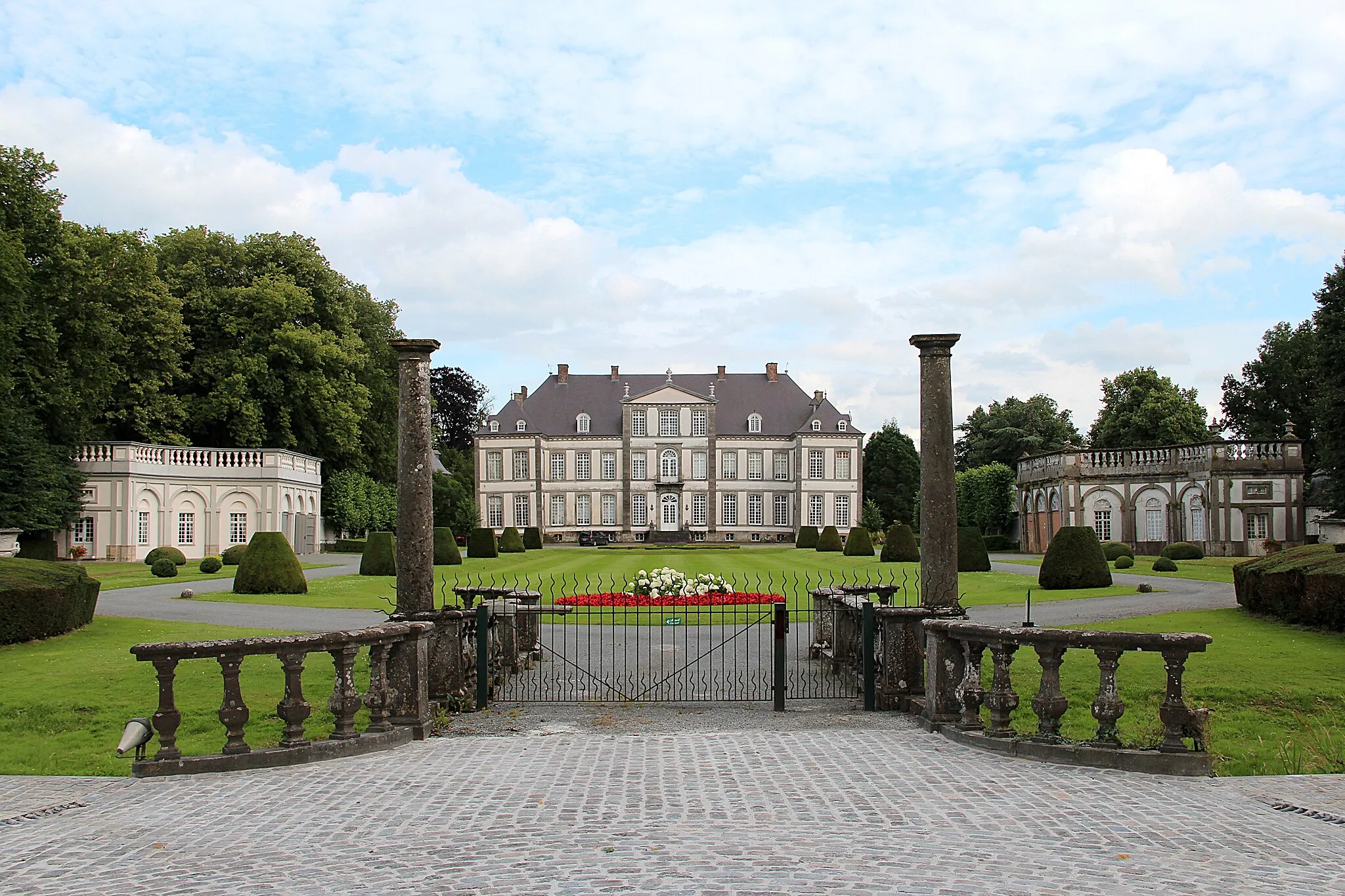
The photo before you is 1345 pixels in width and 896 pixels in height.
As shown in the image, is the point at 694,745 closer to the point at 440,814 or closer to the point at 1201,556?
the point at 440,814

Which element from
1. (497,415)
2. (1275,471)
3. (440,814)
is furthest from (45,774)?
(497,415)

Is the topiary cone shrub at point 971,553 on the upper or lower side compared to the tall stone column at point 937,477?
lower

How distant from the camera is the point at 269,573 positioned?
21922 millimetres

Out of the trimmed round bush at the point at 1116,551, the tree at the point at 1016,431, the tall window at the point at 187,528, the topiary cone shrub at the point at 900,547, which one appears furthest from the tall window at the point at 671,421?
the trimmed round bush at the point at 1116,551

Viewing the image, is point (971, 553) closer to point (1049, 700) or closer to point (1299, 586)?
point (1299, 586)

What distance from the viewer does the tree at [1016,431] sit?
211ft

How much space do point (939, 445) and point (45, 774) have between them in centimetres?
770

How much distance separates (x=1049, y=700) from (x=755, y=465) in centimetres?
6058

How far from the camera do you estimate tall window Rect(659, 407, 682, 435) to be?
6738cm

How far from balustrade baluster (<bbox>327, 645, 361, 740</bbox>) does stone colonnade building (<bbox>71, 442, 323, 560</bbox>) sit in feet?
104

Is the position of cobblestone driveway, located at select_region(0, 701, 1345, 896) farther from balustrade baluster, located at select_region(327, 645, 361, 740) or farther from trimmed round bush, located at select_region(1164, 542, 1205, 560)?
trimmed round bush, located at select_region(1164, 542, 1205, 560)

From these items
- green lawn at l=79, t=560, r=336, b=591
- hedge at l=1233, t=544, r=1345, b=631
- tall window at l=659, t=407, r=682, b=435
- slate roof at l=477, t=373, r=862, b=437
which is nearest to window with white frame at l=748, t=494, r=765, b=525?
slate roof at l=477, t=373, r=862, b=437

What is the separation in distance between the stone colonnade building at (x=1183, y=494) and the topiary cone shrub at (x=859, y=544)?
26.5 feet

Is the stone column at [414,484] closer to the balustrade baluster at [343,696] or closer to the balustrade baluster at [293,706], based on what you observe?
the balustrade baluster at [343,696]
